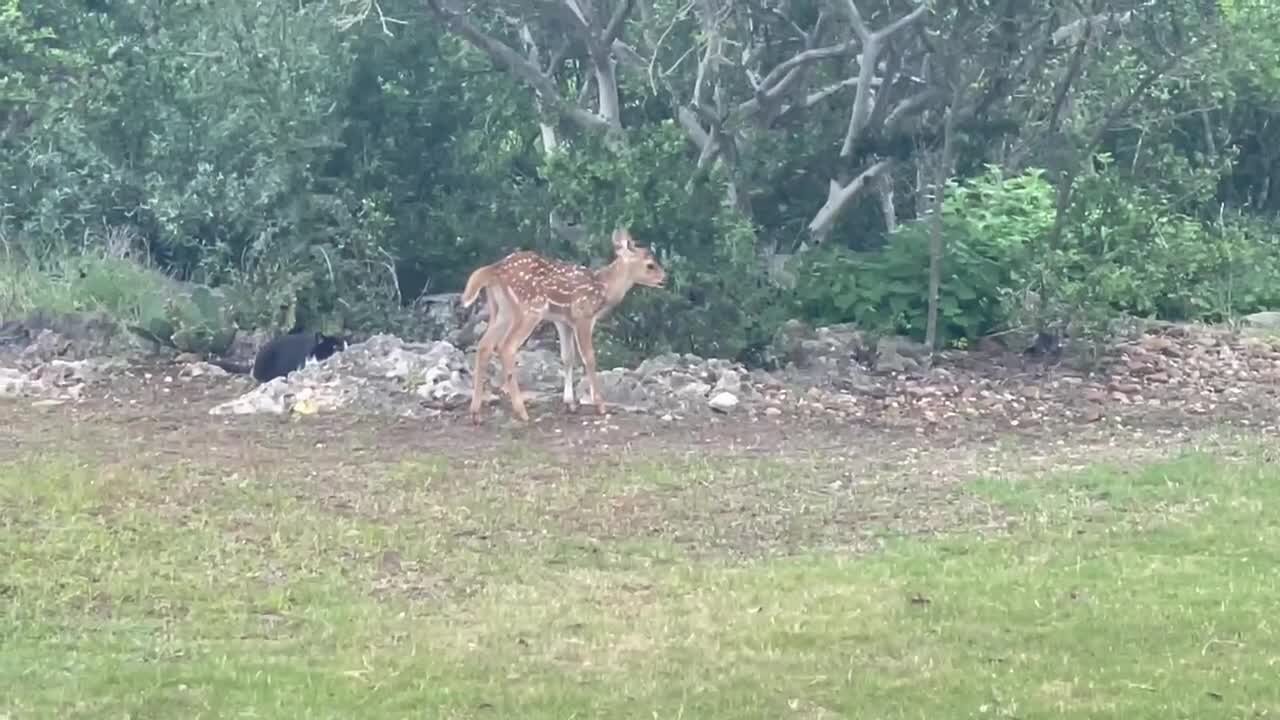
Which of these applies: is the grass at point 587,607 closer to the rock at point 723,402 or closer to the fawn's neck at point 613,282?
the rock at point 723,402

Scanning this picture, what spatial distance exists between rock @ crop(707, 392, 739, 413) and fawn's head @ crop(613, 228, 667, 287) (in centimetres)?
115

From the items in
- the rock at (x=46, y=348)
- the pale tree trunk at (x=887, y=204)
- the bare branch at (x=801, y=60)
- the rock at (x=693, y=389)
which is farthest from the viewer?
the pale tree trunk at (x=887, y=204)

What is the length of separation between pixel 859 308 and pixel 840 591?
8.84 metres

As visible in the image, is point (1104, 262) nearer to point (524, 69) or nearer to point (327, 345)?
point (524, 69)

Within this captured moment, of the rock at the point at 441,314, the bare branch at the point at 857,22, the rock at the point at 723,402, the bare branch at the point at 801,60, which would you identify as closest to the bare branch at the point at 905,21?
the bare branch at the point at 857,22

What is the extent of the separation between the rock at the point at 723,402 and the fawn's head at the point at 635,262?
1153 mm

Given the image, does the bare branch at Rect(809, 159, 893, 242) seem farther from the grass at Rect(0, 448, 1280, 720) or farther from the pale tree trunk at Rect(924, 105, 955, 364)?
the grass at Rect(0, 448, 1280, 720)

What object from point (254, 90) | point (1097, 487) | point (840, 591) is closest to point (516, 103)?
point (254, 90)

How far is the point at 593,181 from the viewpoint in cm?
1562

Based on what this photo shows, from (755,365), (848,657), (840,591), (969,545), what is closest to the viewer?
(848,657)

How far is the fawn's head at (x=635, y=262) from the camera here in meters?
14.3

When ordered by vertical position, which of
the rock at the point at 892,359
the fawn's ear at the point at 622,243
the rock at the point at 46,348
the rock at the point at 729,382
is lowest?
the rock at the point at 46,348

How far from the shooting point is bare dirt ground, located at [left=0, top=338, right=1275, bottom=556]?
10.0 metres

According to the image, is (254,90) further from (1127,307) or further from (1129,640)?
(1129,640)
